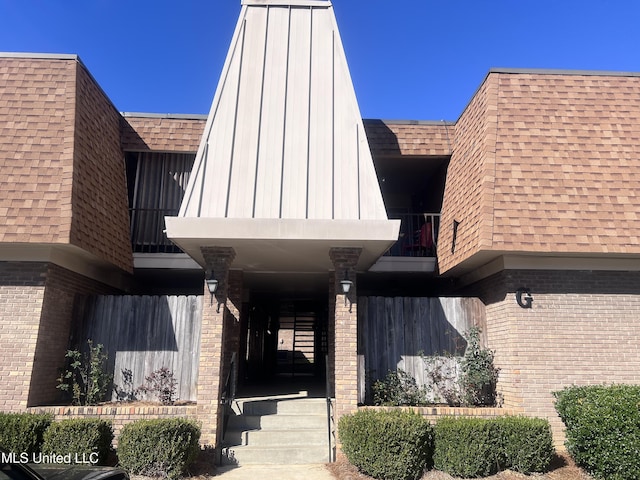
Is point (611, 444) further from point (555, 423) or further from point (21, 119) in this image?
point (21, 119)

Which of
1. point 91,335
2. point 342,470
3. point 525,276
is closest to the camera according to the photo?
point 342,470

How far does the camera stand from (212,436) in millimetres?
7008

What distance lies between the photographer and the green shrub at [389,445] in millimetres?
6195

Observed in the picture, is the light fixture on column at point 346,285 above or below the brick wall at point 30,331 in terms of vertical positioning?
above

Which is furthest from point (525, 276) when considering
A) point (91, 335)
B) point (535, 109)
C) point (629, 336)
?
point (91, 335)

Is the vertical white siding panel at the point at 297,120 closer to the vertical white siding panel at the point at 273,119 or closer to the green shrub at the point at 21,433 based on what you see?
the vertical white siding panel at the point at 273,119

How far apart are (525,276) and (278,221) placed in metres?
4.49

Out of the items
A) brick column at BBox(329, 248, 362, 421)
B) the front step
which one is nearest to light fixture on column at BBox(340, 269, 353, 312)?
brick column at BBox(329, 248, 362, 421)

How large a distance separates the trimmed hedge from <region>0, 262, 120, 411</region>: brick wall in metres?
6.43

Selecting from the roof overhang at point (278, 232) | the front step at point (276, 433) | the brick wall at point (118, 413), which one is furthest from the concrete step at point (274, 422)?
the roof overhang at point (278, 232)

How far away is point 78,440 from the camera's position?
20.1ft

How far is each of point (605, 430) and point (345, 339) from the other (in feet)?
12.8

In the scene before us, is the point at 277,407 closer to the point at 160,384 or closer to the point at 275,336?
the point at 160,384

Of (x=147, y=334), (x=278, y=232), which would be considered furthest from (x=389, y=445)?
(x=147, y=334)
